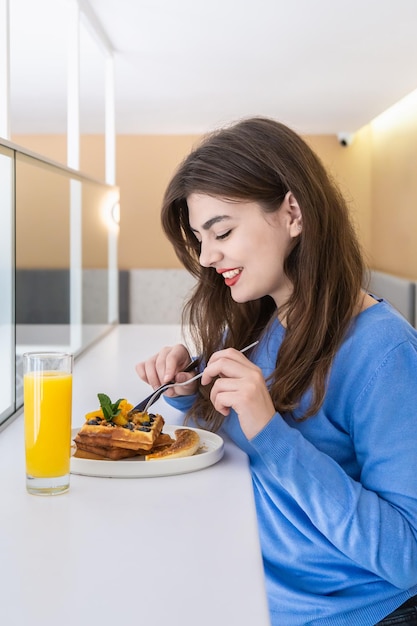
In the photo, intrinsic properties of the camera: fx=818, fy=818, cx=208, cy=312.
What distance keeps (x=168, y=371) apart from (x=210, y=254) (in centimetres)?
23

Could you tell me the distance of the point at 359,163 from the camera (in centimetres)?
662

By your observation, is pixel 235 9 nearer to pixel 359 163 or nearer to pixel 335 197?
pixel 335 197

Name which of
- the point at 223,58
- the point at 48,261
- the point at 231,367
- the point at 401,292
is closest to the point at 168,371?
the point at 231,367

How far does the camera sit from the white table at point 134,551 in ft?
2.15

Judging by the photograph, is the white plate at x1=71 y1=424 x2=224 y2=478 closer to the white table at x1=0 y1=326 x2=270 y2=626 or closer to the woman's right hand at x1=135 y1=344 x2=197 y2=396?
the white table at x1=0 y1=326 x2=270 y2=626

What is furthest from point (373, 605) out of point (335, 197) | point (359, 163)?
point (359, 163)

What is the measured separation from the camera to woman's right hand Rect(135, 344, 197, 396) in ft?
4.31

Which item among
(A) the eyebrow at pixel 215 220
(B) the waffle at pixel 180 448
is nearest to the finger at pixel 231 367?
(B) the waffle at pixel 180 448

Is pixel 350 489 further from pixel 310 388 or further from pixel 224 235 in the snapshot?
pixel 224 235

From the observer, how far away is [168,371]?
1311mm

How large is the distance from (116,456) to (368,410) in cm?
32

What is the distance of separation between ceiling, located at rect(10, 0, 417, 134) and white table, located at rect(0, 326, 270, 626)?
2.12m

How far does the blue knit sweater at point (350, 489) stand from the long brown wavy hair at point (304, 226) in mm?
34

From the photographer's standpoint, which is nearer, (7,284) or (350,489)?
(350,489)
